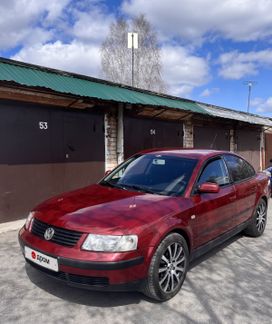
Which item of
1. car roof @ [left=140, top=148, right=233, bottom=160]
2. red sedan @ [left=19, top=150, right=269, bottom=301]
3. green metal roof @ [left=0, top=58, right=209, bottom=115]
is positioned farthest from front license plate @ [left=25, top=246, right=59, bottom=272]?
green metal roof @ [left=0, top=58, right=209, bottom=115]

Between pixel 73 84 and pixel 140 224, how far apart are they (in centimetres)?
468

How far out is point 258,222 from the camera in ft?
19.8

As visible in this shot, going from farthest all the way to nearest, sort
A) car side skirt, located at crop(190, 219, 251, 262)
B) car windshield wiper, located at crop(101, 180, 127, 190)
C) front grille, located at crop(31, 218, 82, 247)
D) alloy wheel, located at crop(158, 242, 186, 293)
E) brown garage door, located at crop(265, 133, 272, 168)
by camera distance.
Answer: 1. brown garage door, located at crop(265, 133, 272, 168)
2. car windshield wiper, located at crop(101, 180, 127, 190)
3. car side skirt, located at crop(190, 219, 251, 262)
4. alloy wheel, located at crop(158, 242, 186, 293)
5. front grille, located at crop(31, 218, 82, 247)

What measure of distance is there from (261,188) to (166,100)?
470 centimetres

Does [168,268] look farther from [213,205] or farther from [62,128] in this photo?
[62,128]

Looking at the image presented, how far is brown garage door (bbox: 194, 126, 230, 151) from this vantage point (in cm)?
1280

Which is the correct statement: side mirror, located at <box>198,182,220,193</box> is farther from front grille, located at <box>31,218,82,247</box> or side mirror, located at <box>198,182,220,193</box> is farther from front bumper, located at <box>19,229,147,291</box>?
front grille, located at <box>31,218,82,247</box>

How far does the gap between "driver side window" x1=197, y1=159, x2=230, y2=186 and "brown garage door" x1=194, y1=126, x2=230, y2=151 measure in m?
7.72

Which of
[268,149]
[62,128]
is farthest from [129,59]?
[62,128]

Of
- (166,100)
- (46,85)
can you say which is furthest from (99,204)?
(166,100)

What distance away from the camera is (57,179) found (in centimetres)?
766

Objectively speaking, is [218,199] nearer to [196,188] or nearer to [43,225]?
[196,188]

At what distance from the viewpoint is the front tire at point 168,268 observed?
3.32m

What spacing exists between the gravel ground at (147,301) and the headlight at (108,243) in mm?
684
